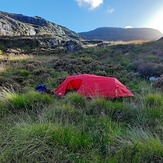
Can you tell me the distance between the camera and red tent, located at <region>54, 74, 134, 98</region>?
7.26 meters

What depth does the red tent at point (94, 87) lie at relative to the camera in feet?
23.8

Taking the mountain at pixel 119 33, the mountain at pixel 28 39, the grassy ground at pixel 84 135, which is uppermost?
the grassy ground at pixel 84 135

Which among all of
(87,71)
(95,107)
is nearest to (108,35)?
(87,71)

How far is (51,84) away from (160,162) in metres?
7.22

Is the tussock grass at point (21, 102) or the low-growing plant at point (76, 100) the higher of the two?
the tussock grass at point (21, 102)

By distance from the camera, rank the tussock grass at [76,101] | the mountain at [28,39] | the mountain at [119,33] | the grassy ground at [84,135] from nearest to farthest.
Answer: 1. the grassy ground at [84,135]
2. the tussock grass at [76,101]
3. the mountain at [28,39]
4. the mountain at [119,33]

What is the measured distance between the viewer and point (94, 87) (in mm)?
7566

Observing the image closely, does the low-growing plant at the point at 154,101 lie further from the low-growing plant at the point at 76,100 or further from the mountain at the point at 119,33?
the mountain at the point at 119,33

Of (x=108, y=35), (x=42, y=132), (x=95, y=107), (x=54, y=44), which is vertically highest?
(x=42, y=132)

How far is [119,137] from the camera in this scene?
12.6 ft

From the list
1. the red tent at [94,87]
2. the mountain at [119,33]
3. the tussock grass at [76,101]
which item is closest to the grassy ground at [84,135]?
the tussock grass at [76,101]

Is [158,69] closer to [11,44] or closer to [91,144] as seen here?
[91,144]

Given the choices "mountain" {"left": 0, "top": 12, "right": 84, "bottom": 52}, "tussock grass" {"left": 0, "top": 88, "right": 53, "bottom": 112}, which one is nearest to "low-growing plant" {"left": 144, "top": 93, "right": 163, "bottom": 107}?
"tussock grass" {"left": 0, "top": 88, "right": 53, "bottom": 112}

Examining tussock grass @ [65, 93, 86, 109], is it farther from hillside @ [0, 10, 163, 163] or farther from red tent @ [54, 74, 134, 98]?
red tent @ [54, 74, 134, 98]
